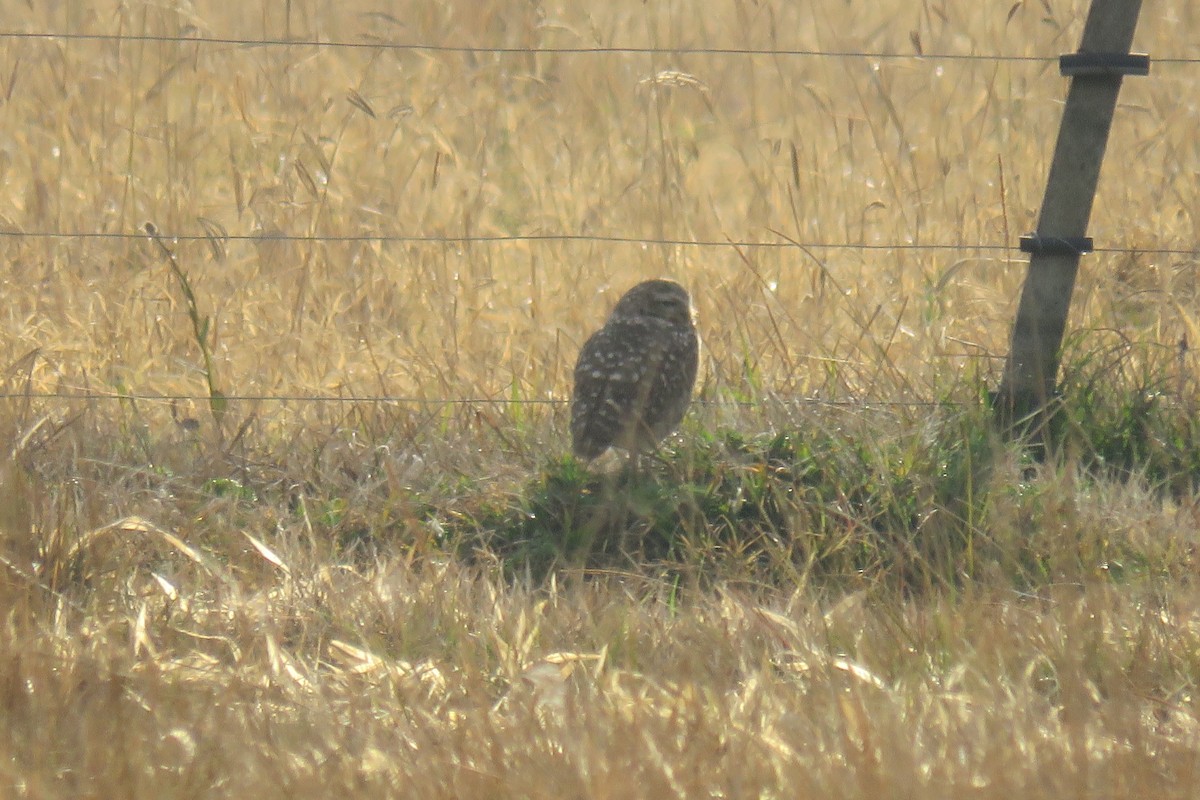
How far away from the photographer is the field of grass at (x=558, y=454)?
330 cm

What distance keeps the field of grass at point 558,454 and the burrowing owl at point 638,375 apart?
0.15m

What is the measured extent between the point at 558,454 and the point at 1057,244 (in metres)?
1.68

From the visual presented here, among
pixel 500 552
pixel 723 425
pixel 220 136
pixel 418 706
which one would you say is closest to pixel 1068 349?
pixel 723 425

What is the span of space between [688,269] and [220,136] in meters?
2.95

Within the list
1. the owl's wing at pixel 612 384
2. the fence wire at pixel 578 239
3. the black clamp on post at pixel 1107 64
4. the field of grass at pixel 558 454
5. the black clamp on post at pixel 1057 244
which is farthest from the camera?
the fence wire at pixel 578 239

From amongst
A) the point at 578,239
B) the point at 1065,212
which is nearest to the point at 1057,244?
the point at 1065,212

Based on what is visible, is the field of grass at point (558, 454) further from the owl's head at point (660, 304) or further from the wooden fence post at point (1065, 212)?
the owl's head at point (660, 304)

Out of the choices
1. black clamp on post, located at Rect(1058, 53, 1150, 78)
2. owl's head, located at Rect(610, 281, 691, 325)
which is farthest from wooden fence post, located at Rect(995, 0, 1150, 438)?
owl's head, located at Rect(610, 281, 691, 325)

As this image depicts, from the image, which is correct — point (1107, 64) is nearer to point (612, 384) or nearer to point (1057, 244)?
point (1057, 244)

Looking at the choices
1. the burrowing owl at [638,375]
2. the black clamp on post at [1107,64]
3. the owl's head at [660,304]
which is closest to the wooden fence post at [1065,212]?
the black clamp on post at [1107,64]

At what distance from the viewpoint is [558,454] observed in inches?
205

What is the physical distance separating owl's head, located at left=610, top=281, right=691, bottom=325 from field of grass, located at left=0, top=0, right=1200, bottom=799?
0.90 ft

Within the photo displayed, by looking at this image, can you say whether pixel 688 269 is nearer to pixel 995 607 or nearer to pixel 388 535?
pixel 388 535

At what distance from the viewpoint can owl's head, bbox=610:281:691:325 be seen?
18.7ft
